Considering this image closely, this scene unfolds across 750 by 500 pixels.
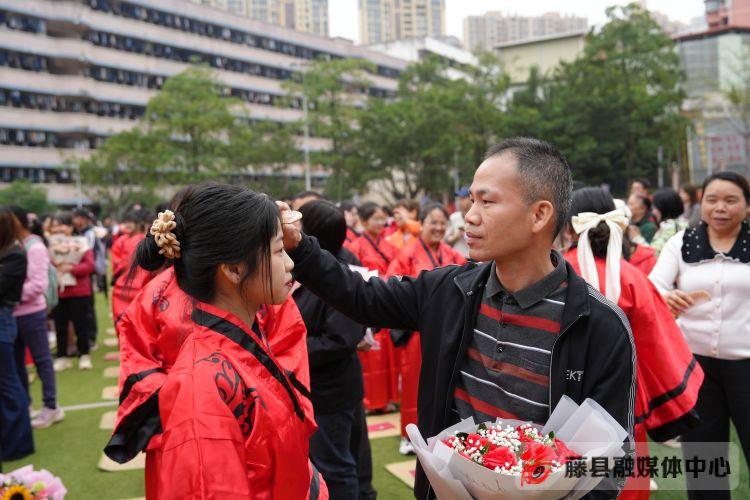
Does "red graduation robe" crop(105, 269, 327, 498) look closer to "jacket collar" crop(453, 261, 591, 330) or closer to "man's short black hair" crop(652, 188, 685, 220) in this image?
"jacket collar" crop(453, 261, 591, 330)

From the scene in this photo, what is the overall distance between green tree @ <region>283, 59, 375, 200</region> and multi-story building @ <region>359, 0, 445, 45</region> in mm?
97059

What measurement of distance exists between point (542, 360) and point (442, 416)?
0.36 metres

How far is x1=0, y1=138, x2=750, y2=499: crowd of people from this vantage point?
5.98ft

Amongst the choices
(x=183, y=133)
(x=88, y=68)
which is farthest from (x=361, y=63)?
(x=88, y=68)

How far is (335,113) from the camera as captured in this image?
1146 inches

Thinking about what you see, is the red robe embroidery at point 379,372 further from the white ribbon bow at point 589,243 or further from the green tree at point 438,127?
the green tree at point 438,127

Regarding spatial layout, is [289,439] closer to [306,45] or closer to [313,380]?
[313,380]

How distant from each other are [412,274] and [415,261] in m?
0.18

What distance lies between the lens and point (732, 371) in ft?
11.0

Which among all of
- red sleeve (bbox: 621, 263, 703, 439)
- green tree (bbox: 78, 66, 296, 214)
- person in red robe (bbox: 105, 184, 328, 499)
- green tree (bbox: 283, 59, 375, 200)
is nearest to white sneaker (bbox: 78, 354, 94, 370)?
person in red robe (bbox: 105, 184, 328, 499)

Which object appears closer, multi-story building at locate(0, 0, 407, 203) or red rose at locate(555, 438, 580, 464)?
red rose at locate(555, 438, 580, 464)

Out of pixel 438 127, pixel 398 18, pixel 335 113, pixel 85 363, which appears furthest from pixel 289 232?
pixel 398 18

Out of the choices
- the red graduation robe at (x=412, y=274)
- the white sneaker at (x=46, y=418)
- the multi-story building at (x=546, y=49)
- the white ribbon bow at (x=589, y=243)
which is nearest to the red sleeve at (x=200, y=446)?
the white ribbon bow at (x=589, y=243)

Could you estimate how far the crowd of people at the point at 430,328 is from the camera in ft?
5.98
